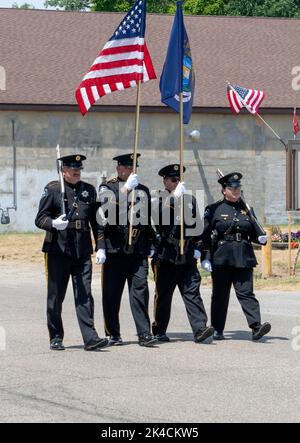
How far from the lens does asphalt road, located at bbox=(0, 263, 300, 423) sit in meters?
8.61

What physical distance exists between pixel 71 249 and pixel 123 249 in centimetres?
62

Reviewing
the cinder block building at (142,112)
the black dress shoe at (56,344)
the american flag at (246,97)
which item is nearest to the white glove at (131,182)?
the black dress shoe at (56,344)

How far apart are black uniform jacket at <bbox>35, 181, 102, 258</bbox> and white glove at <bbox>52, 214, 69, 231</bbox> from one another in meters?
0.11

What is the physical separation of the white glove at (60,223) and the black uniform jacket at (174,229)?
120cm

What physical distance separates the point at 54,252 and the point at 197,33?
2698cm

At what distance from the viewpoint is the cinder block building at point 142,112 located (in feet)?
115

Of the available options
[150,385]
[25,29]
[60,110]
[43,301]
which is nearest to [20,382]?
[150,385]

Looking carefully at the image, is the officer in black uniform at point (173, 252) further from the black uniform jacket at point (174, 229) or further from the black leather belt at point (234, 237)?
the black leather belt at point (234, 237)

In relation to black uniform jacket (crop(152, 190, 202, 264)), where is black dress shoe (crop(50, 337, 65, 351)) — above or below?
below

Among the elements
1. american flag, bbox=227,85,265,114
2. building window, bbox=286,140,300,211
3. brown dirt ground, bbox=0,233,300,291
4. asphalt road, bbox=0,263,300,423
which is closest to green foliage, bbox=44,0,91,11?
brown dirt ground, bbox=0,233,300,291

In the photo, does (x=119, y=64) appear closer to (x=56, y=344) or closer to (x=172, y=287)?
(x=172, y=287)

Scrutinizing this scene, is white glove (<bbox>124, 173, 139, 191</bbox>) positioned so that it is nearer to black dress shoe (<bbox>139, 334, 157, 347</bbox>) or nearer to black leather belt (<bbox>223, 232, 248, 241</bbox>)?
black leather belt (<bbox>223, 232, 248, 241</bbox>)

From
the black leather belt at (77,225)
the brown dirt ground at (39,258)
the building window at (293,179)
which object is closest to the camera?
the black leather belt at (77,225)

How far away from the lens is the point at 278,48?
37812 millimetres
